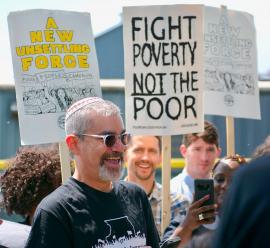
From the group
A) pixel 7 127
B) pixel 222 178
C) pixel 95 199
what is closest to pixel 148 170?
pixel 222 178

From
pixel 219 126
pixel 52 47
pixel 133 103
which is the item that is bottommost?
pixel 219 126

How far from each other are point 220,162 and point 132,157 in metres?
1.47

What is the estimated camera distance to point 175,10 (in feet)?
15.7

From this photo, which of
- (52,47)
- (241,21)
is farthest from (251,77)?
(52,47)

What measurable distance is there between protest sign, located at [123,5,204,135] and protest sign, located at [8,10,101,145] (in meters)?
0.33

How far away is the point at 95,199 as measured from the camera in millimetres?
2867

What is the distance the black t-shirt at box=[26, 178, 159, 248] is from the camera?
2.71 m

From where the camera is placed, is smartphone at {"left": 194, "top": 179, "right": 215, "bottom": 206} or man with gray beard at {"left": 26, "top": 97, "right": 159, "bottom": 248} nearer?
man with gray beard at {"left": 26, "top": 97, "right": 159, "bottom": 248}

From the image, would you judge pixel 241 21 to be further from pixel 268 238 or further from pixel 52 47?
pixel 268 238

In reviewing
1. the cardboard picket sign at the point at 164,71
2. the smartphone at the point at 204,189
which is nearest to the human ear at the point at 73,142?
the smartphone at the point at 204,189

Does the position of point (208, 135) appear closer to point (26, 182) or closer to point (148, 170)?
point (148, 170)

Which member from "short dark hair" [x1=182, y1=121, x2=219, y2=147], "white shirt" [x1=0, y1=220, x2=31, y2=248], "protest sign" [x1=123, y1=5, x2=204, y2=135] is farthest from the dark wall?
"white shirt" [x1=0, y1=220, x2=31, y2=248]

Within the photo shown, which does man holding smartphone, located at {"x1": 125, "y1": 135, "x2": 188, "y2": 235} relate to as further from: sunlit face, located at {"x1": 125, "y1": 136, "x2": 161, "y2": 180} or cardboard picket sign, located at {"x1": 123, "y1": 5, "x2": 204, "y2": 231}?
cardboard picket sign, located at {"x1": 123, "y1": 5, "x2": 204, "y2": 231}

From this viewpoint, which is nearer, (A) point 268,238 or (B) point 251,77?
(A) point 268,238
